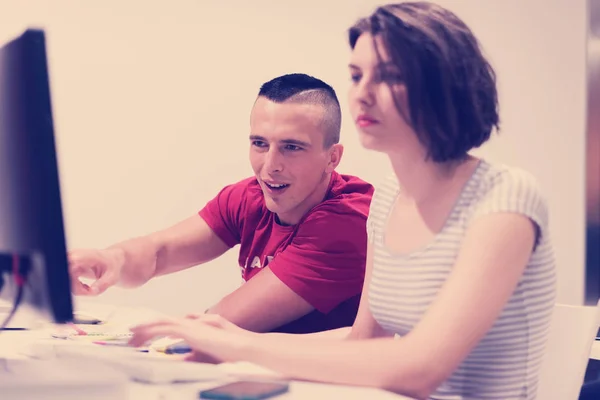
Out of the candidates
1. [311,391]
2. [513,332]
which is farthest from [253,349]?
[513,332]

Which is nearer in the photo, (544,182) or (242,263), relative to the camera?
(242,263)

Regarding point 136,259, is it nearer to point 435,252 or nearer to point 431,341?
point 435,252

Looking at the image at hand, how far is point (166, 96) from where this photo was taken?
2.64m

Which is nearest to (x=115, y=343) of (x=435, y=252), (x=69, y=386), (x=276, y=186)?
(x=69, y=386)

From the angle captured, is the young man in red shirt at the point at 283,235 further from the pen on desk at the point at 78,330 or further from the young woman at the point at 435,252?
the young woman at the point at 435,252

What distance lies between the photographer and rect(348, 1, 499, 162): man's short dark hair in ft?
3.46

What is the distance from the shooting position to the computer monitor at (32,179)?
0.73 meters

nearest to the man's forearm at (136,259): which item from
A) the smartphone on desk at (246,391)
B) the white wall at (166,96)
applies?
the white wall at (166,96)

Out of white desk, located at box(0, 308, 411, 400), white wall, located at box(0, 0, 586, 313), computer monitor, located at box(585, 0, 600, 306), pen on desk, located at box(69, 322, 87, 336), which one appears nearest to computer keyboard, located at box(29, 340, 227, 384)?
white desk, located at box(0, 308, 411, 400)

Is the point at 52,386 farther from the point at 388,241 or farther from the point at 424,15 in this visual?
the point at 424,15

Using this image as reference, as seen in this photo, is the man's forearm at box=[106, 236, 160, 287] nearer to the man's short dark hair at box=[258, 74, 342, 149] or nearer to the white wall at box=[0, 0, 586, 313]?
the man's short dark hair at box=[258, 74, 342, 149]

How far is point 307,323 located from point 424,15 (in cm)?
90

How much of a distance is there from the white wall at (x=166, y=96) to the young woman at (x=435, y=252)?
1.50m

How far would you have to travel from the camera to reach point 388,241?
1192 millimetres
